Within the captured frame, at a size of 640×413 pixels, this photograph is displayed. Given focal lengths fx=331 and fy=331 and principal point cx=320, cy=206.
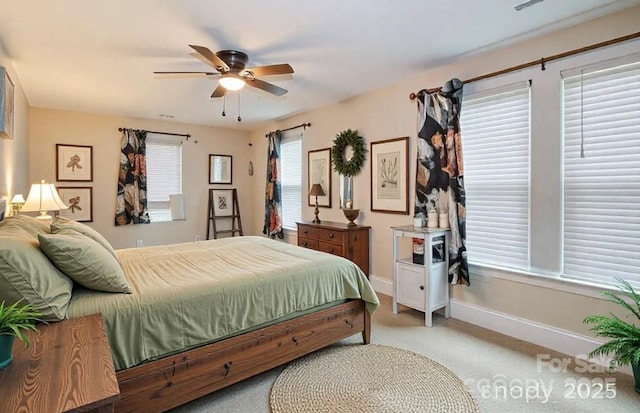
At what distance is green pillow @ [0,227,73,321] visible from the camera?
142 cm

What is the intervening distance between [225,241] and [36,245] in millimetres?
1865

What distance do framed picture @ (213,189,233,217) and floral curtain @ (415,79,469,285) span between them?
3995 mm

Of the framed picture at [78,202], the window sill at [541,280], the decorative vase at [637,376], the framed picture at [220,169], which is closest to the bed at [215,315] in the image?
the window sill at [541,280]

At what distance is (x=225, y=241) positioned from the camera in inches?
136

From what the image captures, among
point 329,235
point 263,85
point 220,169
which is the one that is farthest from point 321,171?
point 220,169

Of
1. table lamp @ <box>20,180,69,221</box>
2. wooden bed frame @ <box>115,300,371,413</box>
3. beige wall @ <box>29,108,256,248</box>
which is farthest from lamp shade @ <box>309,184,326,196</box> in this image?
table lamp @ <box>20,180,69,221</box>

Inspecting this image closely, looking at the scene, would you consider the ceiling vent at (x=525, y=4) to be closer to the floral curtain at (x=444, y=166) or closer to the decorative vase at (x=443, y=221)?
the floral curtain at (x=444, y=166)

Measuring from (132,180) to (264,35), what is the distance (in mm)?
3806

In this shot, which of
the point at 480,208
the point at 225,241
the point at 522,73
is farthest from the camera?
the point at 225,241

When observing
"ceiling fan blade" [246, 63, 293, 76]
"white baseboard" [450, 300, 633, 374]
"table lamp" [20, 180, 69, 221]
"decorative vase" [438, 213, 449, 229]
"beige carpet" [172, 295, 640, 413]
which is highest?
"ceiling fan blade" [246, 63, 293, 76]

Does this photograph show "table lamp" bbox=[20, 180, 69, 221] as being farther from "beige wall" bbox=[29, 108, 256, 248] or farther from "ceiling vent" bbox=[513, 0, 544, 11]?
"ceiling vent" bbox=[513, 0, 544, 11]

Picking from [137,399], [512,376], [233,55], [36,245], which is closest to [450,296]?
[512,376]

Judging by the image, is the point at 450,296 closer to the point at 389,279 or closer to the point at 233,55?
the point at 389,279

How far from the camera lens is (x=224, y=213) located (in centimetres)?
633
